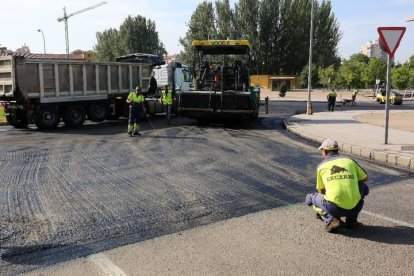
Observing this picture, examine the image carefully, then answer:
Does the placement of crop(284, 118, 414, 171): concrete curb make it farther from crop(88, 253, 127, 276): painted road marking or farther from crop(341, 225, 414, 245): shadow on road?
crop(88, 253, 127, 276): painted road marking

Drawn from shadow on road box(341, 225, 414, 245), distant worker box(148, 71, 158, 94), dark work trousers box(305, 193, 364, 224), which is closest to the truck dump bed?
distant worker box(148, 71, 158, 94)

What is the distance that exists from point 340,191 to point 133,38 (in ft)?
257

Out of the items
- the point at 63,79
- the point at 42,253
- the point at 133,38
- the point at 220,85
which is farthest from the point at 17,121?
the point at 133,38

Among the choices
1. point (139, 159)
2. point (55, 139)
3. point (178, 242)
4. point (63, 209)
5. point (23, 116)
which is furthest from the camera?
point (23, 116)

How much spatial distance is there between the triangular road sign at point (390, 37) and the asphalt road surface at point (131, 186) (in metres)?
3.24

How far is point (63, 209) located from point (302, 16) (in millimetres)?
66975

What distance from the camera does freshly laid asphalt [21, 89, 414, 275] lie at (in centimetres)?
434

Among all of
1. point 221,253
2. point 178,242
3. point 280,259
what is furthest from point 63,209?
point 280,259

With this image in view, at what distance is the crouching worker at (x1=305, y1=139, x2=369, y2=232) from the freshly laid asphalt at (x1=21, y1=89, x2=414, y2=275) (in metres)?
0.23

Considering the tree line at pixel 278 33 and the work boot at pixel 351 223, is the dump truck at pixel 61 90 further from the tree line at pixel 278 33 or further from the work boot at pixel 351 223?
the tree line at pixel 278 33

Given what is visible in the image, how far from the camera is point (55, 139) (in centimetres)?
1402

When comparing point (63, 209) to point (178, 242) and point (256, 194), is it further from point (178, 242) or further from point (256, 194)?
point (256, 194)

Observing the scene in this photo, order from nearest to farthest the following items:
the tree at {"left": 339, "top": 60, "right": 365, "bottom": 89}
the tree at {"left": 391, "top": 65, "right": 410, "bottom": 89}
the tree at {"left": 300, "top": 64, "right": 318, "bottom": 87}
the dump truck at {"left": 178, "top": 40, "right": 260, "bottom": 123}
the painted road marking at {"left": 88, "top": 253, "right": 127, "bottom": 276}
Result: 1. the painted road marking at {"left": 88, "top": 253, "right": 127, "bottom": 276}
2. the dump truck at {"left": 178, "top": 40, "right": 260, "bottom": 123}
3. the tree at {"left": 391, "top": 65, "right": 410, "bottom": 89}
4. the tree at {"left": 300, "top": 64, "right": 318, "bottom": 87}
5. the tree at {"left": 339, "top": 60, "right": 365, "bottom": 89}

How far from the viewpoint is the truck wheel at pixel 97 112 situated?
19156 mm
